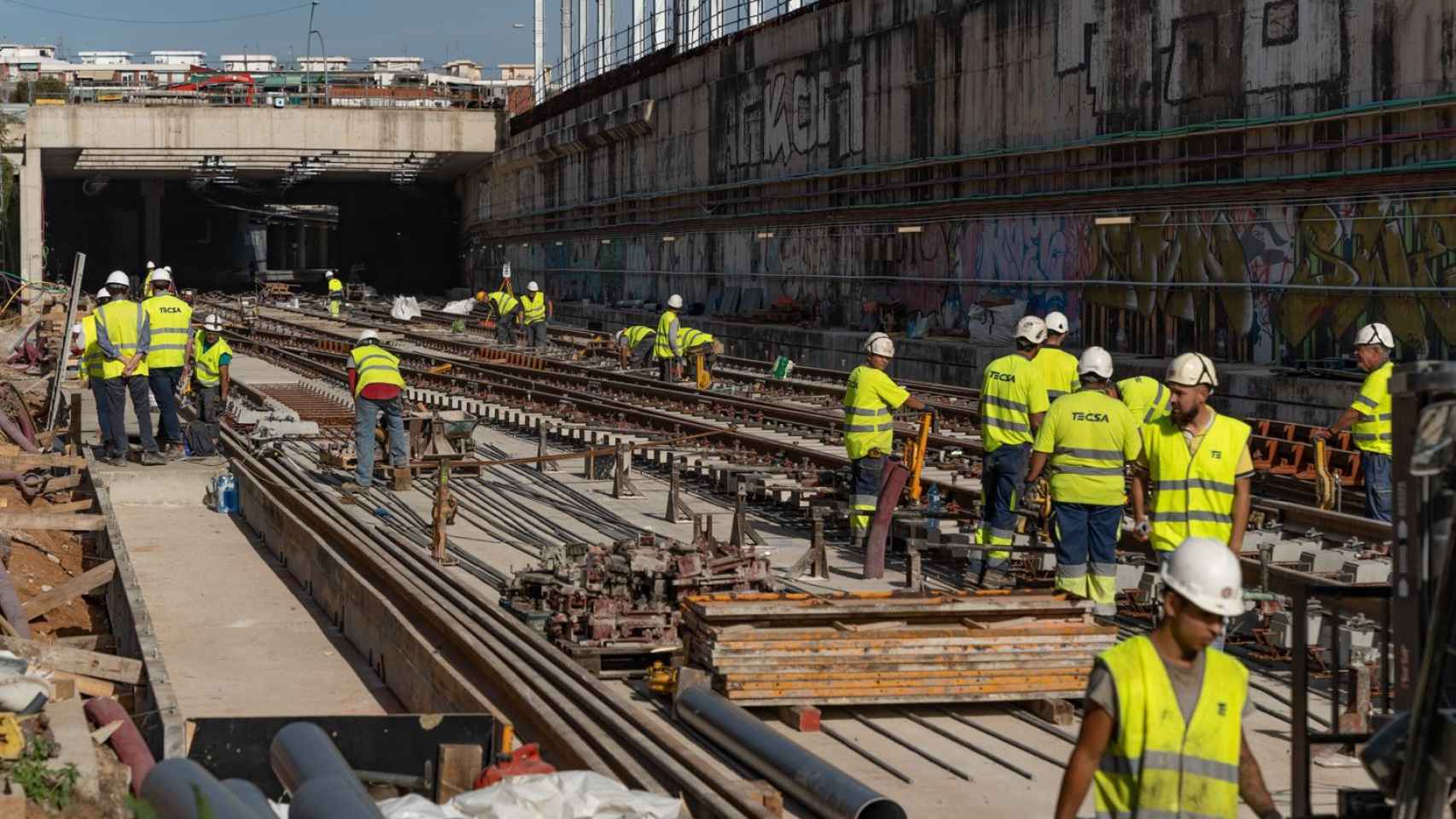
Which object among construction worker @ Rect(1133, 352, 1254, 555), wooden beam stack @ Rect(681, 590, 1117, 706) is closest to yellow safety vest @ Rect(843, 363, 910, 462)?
wooden beam stack @ Rect(681, 590, 1117, 706)

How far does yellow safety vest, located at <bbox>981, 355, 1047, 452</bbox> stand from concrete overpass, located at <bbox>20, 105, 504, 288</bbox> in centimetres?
5055

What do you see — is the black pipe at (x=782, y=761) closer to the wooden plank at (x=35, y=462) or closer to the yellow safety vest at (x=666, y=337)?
the wooden plank at (x=35, y=462)

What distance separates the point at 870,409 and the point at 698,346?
54.4ft

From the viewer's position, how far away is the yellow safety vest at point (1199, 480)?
8.93m

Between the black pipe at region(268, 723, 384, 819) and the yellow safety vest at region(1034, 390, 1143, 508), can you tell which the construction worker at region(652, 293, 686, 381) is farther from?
the black pipe at region(268, 723, 384, 819)

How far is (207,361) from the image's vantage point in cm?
2067

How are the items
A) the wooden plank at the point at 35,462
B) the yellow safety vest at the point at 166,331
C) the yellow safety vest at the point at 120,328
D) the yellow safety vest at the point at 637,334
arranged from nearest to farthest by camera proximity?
the wooden plank at the point at 35,462 → the yellow safety vest at the point at 120,328 → the yellow safety vest at the point at 166,331 → the yellow safety vest at the point at 637,334

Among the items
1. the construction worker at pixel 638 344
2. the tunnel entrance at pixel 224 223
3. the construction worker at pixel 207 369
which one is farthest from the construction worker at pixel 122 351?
the tunnel entrance at pixel 224 223

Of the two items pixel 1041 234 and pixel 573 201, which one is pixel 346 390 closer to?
pixel 1041 234

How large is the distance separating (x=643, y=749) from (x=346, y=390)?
74.6 feet

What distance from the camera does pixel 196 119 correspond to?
201ft

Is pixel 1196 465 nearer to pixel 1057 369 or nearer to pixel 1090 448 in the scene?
pixel 1090 448

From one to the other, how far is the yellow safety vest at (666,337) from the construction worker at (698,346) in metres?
0.17

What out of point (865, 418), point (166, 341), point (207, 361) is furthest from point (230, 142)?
point (865, 418)
